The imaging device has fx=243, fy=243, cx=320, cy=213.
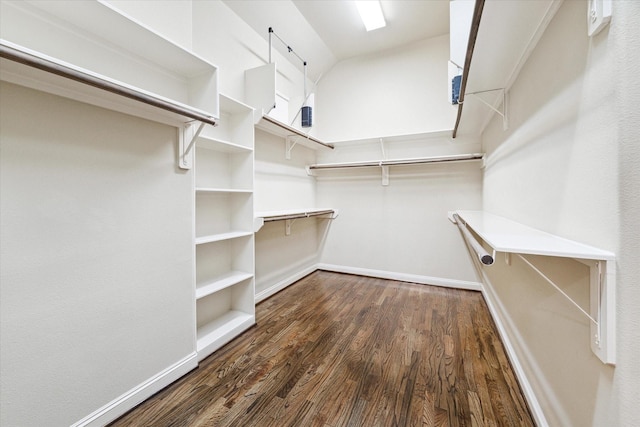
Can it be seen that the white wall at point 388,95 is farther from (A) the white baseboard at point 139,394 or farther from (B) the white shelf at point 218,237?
(A) the white baseboard at point 139,394

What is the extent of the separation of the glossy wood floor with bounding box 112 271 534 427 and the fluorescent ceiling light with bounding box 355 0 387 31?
10.2 feet

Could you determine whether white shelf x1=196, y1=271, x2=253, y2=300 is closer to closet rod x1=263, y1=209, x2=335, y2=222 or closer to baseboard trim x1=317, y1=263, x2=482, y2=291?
closet rod x1=263, y1=209, x2=335, y2=222

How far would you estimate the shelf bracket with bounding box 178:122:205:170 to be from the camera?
60.3 inches

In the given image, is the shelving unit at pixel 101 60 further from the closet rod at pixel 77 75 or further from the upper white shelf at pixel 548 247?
the upper white shelf at pixel 548 247

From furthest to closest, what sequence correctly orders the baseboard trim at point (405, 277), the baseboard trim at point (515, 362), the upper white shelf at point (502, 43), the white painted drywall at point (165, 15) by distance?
the baseboard trim at point (405, 277) → the white painted drywall at point (165, 15) → the baseboard trim at point (515, 362) → the upper white shelf at point (502, 43)

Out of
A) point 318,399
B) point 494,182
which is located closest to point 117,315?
point 318,399

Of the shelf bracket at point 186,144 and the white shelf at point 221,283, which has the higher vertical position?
the shelf bracket at point 186,144

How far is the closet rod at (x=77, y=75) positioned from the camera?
2.44 feet

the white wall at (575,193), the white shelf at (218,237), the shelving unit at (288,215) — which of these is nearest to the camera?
the white wall at (575,193)

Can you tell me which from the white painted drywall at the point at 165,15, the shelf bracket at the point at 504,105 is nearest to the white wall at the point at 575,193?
the shelf bracket at the point at 504,105

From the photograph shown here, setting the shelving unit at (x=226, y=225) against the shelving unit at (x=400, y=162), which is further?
the shelving unit at (x=400, y=162)

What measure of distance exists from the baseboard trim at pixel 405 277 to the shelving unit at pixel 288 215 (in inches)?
31.1

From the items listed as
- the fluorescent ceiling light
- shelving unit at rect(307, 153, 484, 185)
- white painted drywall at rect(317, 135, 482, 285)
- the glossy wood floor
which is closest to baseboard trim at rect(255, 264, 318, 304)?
the glossy wood floor

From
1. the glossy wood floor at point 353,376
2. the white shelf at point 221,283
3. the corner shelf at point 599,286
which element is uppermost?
the corner shelf at point 599,286
